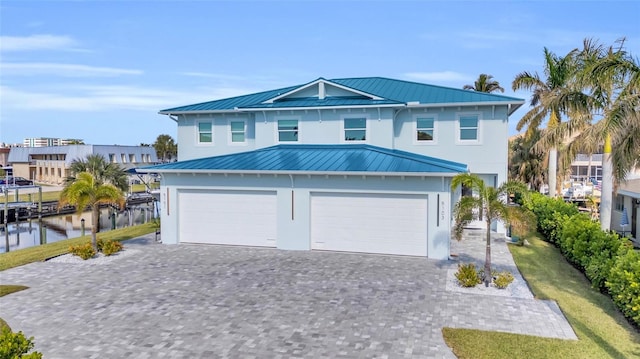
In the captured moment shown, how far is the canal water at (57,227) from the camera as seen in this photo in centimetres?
2980

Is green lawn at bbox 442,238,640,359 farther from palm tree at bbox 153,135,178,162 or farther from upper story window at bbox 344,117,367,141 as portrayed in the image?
palm tree at bbox 153,135,178,162

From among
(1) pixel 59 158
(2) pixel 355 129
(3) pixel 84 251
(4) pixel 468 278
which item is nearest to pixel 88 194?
(3) pixel 84 251

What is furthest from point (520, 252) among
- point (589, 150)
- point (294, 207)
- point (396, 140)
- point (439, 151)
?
point (294, 207)

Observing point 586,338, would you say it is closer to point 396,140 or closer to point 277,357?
point 277,357

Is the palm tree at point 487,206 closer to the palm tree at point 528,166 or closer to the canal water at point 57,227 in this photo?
the canal water at point 57,227

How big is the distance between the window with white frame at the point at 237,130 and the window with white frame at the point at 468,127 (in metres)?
12.0

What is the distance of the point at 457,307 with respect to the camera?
1147 cm

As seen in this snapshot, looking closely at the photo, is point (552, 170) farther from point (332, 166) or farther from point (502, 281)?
point (502, 281)

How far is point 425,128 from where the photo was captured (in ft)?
76.1

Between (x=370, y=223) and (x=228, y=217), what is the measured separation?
6406 millimetres

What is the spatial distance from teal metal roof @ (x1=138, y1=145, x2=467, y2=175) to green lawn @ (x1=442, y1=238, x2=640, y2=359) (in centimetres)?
566

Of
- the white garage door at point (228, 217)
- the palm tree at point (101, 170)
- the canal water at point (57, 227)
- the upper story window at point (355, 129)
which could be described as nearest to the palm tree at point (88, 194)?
the white garage door at point (228, 217)

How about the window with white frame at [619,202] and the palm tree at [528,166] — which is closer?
the window with white frame at [619,202]

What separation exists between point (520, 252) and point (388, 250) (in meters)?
5.85
